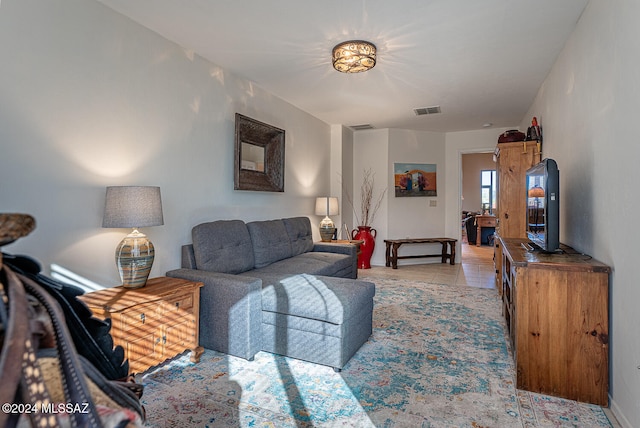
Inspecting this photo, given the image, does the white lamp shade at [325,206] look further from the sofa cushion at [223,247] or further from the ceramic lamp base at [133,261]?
the ceramic lamp base at [133,261]

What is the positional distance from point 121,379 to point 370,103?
4.32 m

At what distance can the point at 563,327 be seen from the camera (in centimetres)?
193

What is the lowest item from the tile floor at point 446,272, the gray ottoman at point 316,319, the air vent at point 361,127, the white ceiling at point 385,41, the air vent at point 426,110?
the tile floor at point 446,272

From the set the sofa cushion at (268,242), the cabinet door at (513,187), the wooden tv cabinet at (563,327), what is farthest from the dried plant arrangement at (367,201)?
the wooden tv cabinet at (563,327)

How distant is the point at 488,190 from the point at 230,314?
10.3 metres

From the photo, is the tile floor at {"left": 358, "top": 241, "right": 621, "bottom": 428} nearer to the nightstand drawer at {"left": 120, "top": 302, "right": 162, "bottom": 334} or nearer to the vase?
the vase

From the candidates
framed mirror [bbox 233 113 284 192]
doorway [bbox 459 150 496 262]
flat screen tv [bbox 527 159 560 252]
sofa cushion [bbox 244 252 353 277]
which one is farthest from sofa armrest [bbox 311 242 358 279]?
doorway [bbox 459 150 496 262]

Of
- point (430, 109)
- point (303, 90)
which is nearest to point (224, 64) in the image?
point (303, 90)

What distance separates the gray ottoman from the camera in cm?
224

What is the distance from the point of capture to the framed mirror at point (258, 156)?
3.48 meters

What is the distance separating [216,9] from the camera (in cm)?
231

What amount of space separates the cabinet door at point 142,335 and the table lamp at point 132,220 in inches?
10.1

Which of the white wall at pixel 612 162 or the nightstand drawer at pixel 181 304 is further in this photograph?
the nightstand drawer at pixel 181 304

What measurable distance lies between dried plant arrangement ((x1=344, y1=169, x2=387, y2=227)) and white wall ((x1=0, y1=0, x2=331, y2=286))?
10.8 feet
